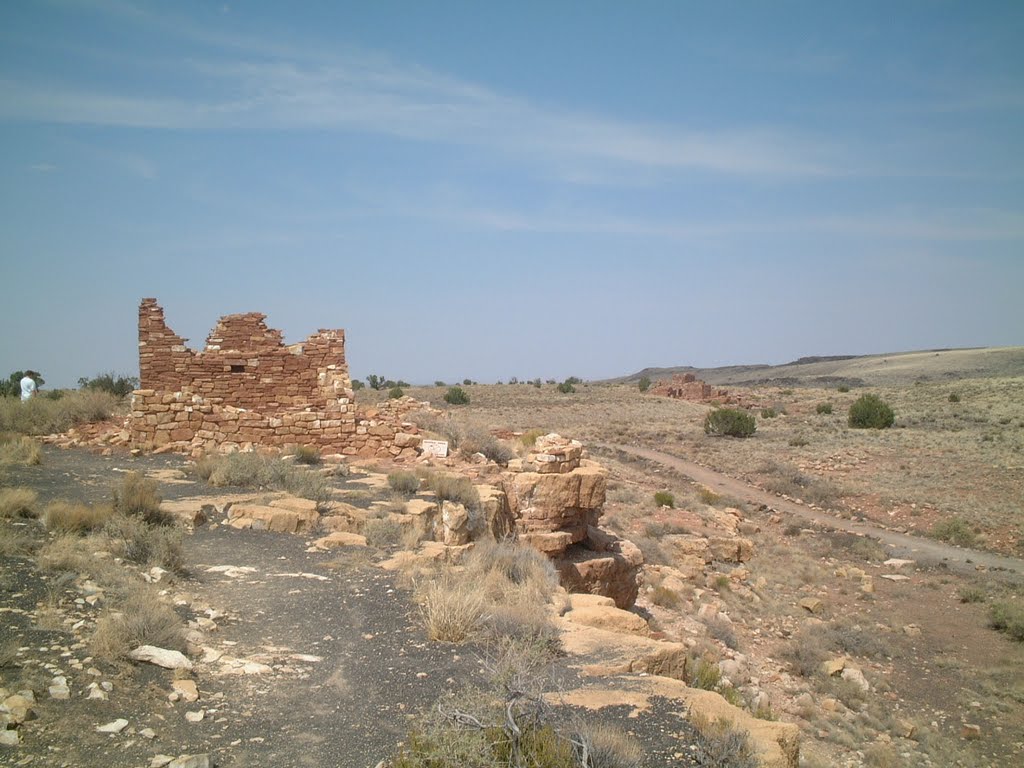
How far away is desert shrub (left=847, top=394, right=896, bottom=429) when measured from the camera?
33.6 meters

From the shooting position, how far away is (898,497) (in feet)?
73.8

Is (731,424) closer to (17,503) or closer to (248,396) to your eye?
(248,396)

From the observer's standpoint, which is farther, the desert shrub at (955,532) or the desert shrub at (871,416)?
the desert shrub at (871,416)

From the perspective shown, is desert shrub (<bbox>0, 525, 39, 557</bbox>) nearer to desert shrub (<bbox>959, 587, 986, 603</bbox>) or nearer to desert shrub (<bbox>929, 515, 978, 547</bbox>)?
desert shrub (<bbox>959, 587, 986, 603</bbox>)

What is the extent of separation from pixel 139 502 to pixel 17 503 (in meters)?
1.16

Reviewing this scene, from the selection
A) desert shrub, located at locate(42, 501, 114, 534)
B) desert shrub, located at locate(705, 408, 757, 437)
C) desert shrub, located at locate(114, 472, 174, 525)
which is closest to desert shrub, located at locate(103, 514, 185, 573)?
desert shrub, located at locate(42, 501, 114, 534)

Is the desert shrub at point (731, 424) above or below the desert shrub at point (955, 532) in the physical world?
above

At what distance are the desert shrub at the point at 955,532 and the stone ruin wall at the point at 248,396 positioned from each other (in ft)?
49.5

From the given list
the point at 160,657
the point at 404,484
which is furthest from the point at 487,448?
the point at 160,657

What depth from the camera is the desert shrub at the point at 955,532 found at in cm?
1870

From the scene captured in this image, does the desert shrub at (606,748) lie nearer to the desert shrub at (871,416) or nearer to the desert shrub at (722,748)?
the desert shrub at (722,748)

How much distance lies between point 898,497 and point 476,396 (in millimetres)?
35774

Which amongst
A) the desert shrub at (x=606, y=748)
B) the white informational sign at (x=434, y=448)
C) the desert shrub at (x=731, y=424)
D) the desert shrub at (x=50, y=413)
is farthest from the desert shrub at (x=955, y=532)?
the desert shrub at (x=50, y=413)

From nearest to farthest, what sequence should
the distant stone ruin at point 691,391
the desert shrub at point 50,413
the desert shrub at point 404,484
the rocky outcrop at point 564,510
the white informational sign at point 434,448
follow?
the rocky outcrop at point 564,510 < the desert shrub at point 404,484 < the white informational sign at point 434,448 < the desert shrub at point 50,413 < the distant stone ruin at point 691,391
